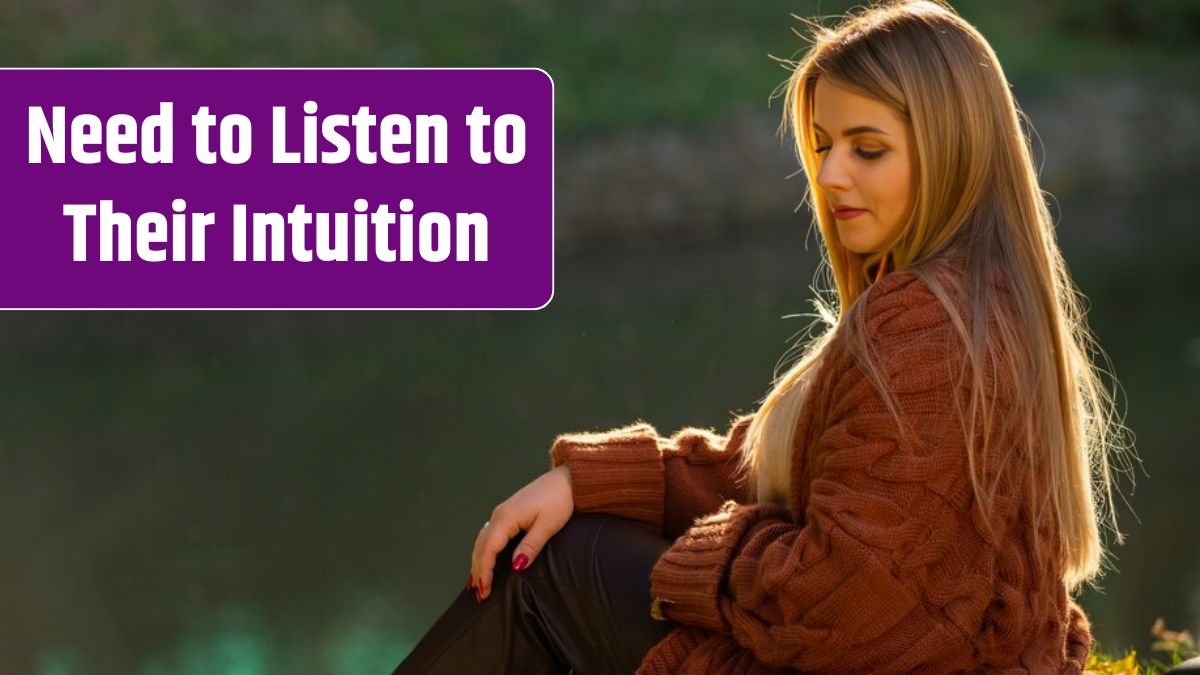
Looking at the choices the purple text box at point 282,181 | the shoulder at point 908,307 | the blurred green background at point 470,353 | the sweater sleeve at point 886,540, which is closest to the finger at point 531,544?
the sweater sleeve at point 886,540

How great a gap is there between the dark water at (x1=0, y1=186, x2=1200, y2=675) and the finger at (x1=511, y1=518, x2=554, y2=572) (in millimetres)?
1749

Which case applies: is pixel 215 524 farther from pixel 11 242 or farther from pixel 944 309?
pixel 944 309

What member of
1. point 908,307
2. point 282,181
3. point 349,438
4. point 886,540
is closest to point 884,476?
point 886,540

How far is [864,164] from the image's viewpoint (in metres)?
1.69

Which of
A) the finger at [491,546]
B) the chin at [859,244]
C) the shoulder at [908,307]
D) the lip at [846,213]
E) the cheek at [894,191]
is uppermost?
the cheek at [894,191]

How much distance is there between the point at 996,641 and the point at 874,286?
0.37m

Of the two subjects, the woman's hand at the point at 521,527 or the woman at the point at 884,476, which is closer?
the woman at the point at 884,476

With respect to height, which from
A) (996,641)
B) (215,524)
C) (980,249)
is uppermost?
(980,249)

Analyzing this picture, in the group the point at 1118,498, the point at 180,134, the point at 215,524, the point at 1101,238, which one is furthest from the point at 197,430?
the point at 1101,238

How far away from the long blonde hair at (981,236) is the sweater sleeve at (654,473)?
23 centimetres

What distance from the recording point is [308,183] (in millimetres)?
4137

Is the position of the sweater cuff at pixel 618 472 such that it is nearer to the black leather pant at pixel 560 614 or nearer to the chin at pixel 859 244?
the black leather pant at pixel 560 614

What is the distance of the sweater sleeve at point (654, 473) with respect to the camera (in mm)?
1888

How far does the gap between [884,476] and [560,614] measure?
45 centimetres
